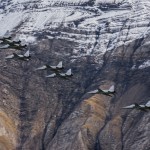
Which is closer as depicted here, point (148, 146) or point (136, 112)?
point (148, 146)

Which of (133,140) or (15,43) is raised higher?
(15,43)

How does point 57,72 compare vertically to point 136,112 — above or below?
above

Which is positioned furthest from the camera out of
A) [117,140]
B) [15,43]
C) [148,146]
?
[117,140]

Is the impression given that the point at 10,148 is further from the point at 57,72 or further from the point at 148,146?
the point at 57,72

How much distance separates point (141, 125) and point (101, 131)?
47.0 ft

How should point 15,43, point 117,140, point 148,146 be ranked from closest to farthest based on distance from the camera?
point 15,43, point 148,146, point 117,140

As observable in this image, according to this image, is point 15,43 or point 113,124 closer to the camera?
point 15,43

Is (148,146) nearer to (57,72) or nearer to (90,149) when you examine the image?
(90,149)

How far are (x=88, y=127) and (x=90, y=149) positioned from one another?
9.10 m

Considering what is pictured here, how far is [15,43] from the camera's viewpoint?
79.3 metres

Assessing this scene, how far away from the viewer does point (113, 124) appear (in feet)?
651

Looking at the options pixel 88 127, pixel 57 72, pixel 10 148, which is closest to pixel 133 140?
pixel 88 127

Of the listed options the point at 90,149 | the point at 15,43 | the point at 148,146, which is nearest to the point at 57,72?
the point at 15,43

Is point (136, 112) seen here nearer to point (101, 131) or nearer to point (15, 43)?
point (101, 131)
